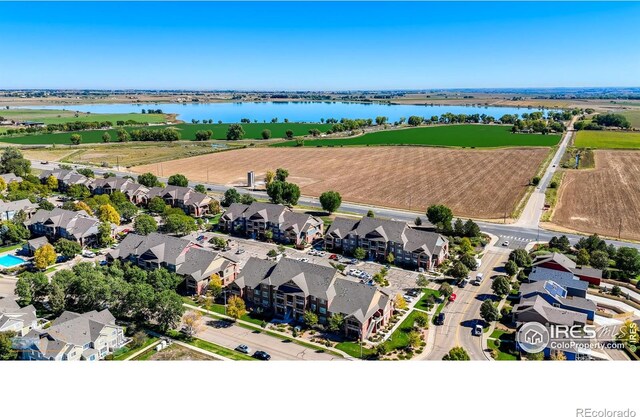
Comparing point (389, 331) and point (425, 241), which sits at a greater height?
point (425, 241)

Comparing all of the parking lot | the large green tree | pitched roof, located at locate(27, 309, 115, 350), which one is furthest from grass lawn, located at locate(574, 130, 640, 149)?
pitched roof, located at locate(27, 309, 115, 350)

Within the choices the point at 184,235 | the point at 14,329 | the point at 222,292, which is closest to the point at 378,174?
Answer: the point at 184,235

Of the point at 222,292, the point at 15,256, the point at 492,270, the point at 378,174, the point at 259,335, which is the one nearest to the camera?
the point at 259,335

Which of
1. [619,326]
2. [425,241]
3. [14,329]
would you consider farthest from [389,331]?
[14,329]

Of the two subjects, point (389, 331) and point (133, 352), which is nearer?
point (133, 352)

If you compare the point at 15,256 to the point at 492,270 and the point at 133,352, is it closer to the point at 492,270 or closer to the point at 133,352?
the point at 133,352

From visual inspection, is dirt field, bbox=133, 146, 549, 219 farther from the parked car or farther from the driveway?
the parked car

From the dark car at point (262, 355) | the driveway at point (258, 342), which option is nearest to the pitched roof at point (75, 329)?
the driveway at point (258, 342)

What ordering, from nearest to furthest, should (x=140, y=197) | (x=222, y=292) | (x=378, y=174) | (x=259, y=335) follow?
(x=259, y=335)
(x=222, y=292)
(x=140, y=197)
(x=378, y=174)
